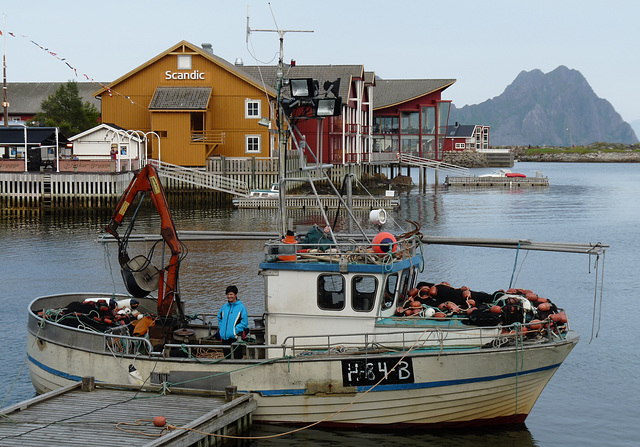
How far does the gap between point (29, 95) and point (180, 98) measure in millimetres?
48412

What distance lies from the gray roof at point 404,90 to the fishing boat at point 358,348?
66040 mm

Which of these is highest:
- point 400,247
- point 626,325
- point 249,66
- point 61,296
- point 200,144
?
point 249,66

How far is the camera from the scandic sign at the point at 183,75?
59.9 m

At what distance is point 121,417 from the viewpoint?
1402 centimetres

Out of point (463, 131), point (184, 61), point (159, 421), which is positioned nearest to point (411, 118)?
point (184, 61)

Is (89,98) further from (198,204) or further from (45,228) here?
(45,228)

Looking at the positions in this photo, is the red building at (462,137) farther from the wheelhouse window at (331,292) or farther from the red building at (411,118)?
the wheelhouse window at (331,292)

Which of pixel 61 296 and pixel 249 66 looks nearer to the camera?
pixel 61 296

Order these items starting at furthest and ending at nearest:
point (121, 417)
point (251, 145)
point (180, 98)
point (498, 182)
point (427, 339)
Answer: point (498, 182)
point (251, 145)
point (180, 98)
point (427, 339)
point (121, 417)

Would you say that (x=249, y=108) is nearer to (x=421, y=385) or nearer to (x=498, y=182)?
(x=498, y=182)

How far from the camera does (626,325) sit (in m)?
24.9

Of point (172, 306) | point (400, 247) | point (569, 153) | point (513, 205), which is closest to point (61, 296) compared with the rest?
point (172, 306)

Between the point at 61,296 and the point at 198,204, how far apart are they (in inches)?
1501

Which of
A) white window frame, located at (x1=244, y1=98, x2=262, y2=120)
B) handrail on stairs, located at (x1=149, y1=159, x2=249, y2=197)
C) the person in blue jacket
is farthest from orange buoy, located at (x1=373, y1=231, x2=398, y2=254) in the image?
white window frame, located at (x1=244, y1=98, x2=262, y2=120)
